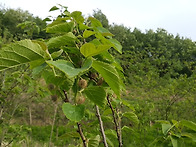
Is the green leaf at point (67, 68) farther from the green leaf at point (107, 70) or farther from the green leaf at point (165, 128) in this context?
the green leaf at point (165, 128)

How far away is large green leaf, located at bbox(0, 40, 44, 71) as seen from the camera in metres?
0.51

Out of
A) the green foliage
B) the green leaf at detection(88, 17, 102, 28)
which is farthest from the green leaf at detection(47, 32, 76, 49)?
the green leaf at detection(88, 17, 102, 28)

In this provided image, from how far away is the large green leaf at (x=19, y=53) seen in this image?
20.0 inches

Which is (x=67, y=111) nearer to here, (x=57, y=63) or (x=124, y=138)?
(x=57, y=63)

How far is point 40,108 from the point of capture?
Result: 27.8 feet

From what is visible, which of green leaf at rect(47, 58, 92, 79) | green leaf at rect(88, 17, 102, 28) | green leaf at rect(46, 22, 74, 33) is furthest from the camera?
green leaf at rect(88, 17, 102, 28)

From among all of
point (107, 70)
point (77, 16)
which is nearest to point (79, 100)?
point (107, 70)

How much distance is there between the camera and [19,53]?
1.69ft

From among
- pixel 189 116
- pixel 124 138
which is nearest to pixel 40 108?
pixel 124 138

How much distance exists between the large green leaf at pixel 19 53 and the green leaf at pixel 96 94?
0.19m

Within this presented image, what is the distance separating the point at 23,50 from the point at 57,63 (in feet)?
0.29

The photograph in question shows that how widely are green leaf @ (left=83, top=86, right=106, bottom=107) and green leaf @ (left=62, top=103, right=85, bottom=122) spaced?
0.04m

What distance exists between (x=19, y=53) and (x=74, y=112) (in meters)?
0.22

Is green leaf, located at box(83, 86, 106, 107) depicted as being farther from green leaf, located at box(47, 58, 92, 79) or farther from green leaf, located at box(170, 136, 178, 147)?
green leaf, located at box(170, 136, 178, 147)
